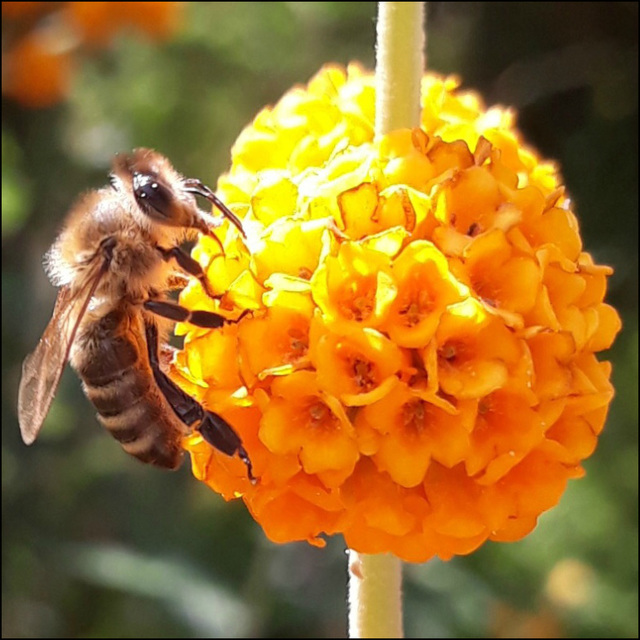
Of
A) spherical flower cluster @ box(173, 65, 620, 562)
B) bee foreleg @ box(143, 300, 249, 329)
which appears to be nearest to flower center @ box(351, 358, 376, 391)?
spherical flower cluster @ box(173, 65, 620, 562)

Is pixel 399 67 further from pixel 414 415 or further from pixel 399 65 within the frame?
pixel 414 415

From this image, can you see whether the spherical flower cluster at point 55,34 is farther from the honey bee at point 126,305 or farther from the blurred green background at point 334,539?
the honey bee at point 126,305

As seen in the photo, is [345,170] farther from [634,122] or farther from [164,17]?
[164,17]

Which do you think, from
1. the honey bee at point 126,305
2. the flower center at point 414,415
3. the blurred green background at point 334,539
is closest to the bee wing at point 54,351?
the honey bee at point 126,305

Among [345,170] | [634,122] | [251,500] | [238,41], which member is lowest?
[251,500]

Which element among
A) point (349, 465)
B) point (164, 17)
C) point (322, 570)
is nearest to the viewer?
point (349, 465)

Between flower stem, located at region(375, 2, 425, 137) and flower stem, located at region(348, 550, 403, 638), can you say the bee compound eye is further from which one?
flower stem, located at region(348, 550, 403, 638)

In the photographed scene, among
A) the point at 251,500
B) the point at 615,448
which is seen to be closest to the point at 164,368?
the point at 251,500
